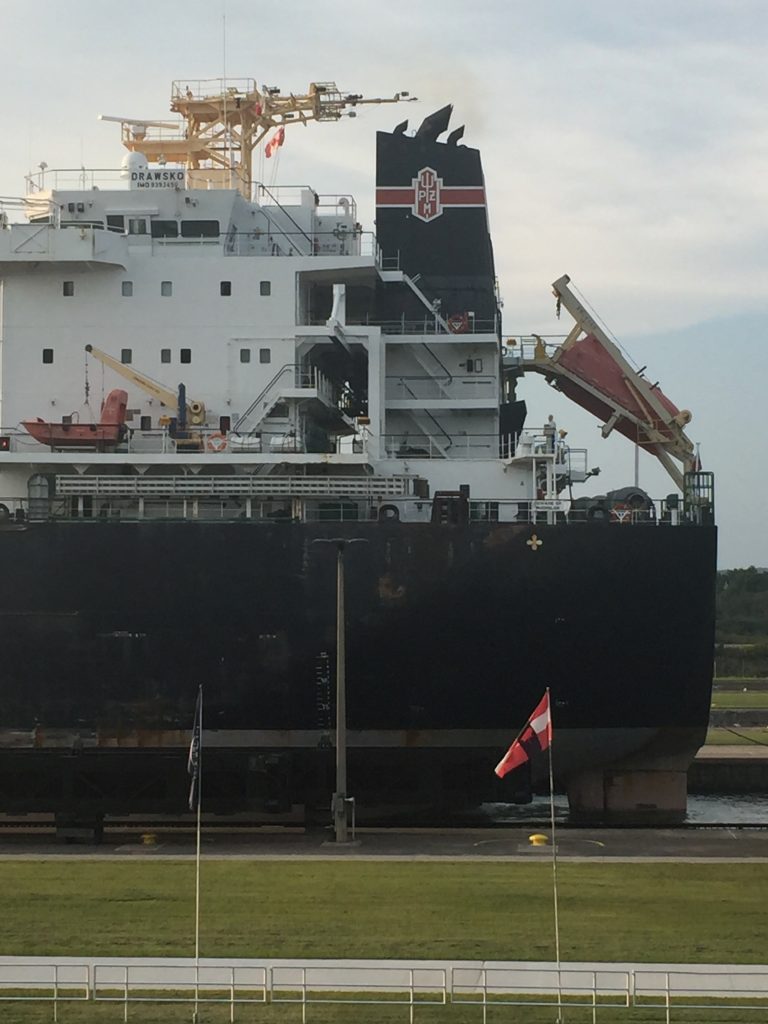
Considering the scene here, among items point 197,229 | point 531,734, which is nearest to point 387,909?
point 531,734

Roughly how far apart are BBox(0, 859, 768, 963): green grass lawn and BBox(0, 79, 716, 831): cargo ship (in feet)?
22.7

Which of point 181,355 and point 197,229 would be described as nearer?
point 181,355

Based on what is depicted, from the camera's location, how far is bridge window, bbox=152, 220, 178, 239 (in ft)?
124

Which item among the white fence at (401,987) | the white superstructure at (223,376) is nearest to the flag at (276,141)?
the white superstructure at (223,376)

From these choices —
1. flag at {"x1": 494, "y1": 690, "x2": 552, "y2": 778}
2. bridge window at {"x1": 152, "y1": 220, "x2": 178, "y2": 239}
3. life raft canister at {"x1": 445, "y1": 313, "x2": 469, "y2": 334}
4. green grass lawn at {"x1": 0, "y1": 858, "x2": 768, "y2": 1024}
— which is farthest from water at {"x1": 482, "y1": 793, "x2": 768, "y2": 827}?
bridge window at {"x1": 152, "y1": 220, "x2": 178, "y2": 239}

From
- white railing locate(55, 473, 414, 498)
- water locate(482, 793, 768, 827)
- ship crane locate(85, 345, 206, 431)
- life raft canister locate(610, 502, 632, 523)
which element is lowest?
Result: water locate(482, 793, 768, 827)

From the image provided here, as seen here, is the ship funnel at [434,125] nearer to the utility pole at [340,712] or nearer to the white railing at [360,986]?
the utility pole at [340,712]

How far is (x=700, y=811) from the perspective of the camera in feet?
131

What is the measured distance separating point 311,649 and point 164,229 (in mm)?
11096

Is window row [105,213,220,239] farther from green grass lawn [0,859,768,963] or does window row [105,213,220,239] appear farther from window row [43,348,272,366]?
green grass lawn [0,859,768,963]

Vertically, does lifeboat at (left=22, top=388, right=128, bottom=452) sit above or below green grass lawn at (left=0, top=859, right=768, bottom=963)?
above

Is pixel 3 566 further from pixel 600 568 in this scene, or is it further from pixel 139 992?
pixel 139 992

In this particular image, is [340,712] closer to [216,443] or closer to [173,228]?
[216,443]

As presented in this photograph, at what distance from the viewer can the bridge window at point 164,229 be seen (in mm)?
37688
